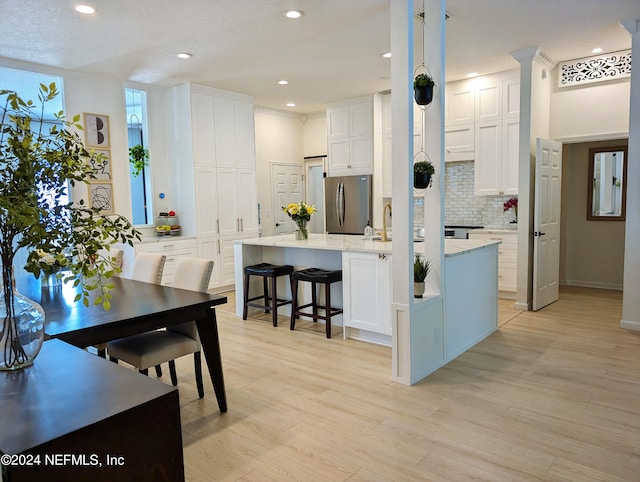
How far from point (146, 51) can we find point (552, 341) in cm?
488

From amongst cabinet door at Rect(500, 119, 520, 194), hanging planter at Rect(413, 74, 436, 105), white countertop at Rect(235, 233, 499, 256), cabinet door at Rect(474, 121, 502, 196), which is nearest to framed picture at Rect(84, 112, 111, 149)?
white countertop at Rect(235, 233, 499, 256)

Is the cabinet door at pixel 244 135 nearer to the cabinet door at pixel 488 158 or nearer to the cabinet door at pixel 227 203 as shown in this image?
the cabinet door at pixel 227 203

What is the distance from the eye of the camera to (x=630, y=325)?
4391 millimetres

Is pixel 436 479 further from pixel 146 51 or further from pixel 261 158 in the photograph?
pixel 261 158

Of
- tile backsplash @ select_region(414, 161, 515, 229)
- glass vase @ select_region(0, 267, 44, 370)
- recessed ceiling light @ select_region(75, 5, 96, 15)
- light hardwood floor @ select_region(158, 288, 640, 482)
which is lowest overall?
light hardwood floor @ select_region(158, 288, 640, 482)

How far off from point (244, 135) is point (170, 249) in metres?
2.07

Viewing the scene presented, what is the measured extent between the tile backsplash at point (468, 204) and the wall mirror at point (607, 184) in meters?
1.35

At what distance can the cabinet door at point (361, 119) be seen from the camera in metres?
6.91

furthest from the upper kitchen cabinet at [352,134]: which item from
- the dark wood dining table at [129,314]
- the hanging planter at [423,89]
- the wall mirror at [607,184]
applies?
the dark wood dining table at [129,314]

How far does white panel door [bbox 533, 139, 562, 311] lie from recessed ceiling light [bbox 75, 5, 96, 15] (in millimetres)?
4505

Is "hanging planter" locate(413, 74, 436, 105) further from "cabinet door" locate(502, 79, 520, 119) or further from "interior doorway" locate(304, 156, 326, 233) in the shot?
"interior doorway" locate(304, 156, 326, 233)

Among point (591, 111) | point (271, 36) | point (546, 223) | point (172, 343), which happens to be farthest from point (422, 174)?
point (591, 111)

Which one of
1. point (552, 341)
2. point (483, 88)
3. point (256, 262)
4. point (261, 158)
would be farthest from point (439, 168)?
point (261, 158)

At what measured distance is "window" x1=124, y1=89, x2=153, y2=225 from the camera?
242 inches
